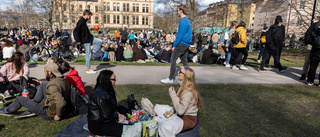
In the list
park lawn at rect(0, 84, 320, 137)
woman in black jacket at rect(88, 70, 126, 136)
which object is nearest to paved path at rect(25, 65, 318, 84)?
park lawn at rect(0, 84, 320, 137)

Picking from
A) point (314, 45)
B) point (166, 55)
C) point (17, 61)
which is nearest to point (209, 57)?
point (166, 55)

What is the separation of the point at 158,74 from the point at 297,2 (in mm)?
12724

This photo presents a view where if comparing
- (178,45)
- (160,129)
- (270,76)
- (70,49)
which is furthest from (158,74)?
(70,49)

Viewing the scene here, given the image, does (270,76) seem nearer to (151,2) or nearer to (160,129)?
(160,129)

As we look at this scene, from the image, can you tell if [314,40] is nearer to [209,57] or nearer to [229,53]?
[229,53]

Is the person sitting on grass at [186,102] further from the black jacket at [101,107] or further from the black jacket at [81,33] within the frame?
the black jacket at [81,33]

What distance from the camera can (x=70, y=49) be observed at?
11.1 meters

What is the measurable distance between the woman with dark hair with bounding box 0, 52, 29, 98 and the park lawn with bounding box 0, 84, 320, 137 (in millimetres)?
1460

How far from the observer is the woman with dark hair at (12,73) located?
204 inches

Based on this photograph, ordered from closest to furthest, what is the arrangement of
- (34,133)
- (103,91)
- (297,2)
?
1. (103,91)
2. (34,133)
3. (297,2)

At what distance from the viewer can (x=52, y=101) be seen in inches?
145

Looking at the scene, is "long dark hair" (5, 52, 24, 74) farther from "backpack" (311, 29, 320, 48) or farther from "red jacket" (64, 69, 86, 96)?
"backpack" (311, 29, 320, 48)

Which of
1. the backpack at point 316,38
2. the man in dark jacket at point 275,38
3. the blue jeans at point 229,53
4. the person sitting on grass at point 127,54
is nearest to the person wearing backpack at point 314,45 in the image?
the backpack at point 316,38

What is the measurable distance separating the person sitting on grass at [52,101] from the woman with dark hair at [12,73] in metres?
1.33
